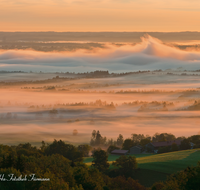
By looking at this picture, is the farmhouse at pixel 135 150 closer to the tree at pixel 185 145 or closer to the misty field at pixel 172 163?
the tree at pixel 185 145

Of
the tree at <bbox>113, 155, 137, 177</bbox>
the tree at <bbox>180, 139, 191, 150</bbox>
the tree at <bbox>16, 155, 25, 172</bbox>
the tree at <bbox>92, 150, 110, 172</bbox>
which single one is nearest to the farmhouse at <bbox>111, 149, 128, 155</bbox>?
the tree at <bbox>180, 139, 191, 150</bbox>

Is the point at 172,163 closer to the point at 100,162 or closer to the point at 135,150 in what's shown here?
the point at 100,162

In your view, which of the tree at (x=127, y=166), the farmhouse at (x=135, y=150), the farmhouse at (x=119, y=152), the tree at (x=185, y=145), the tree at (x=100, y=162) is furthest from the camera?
the farmhouse at (x=135, y=150)

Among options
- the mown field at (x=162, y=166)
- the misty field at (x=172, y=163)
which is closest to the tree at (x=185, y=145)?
the misty field at (x=172, y=163)

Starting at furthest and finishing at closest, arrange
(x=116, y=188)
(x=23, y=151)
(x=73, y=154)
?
(x=73, y=154), (x=23, y=151), (x=116, y=188)

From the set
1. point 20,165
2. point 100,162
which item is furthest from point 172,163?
point 20,165

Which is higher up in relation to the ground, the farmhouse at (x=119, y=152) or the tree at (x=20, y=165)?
the tree at (x=20, y=165)

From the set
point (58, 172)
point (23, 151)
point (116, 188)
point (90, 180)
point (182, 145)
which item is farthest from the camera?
point (182, 145)

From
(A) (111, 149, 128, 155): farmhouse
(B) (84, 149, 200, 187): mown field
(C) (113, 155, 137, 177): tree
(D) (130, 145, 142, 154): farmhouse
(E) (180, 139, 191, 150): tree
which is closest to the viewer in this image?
(B) (84, 149, 200, 187): mown field

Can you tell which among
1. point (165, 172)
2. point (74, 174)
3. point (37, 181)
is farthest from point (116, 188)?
point (37, 181)

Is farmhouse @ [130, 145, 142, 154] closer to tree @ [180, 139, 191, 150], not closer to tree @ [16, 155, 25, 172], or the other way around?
tree @ [180, 139, 191, 150]

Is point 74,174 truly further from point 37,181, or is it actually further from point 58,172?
point 37,181
